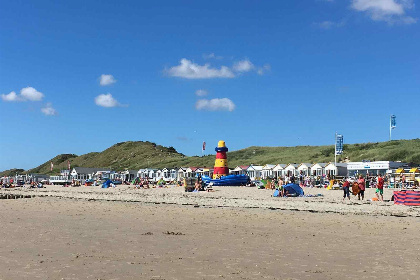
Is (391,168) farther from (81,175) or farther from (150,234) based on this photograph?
(81,175)

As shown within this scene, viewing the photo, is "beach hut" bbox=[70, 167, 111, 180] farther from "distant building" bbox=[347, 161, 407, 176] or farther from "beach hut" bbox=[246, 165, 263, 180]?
"distant building" bbox=[347, 161, 407, 176]

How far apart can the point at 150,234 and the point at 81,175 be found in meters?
85.2

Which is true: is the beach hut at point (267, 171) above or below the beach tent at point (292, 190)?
above

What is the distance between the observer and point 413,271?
24.0ft

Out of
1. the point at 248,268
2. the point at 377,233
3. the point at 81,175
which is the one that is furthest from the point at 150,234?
the point at 81,175

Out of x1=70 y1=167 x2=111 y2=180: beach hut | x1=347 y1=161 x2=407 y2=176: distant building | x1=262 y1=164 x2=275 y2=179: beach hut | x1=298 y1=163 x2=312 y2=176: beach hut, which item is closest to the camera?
x1=347 y1=161 x2=407 y2=176: distant building

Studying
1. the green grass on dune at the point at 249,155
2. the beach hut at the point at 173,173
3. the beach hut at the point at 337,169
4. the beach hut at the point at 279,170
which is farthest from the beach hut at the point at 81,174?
the beach hut at the point at 337,169

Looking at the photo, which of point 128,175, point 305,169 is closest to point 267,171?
point 305,169

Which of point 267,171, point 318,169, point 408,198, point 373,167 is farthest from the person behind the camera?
point 267,171

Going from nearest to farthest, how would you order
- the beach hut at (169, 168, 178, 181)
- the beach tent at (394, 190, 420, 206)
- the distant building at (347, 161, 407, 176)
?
the beach tent at (394, 190, 420, 206) → the distant building at (347, 161, 407, 176) → the beach hut at (169, 168, 178, 181)

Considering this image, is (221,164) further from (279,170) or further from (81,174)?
(81,174)

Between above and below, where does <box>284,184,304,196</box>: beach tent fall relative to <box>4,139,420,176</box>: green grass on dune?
below

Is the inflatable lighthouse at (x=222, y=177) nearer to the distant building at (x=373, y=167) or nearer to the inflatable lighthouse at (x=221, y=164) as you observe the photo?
the inflatable lighthouse at (x=221, y=164)

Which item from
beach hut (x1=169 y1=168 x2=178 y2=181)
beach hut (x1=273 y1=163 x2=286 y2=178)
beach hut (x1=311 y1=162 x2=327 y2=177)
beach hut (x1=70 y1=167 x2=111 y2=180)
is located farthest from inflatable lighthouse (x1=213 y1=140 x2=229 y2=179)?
beach hut (x1=70 y1=167 x2=111 y2=180)
